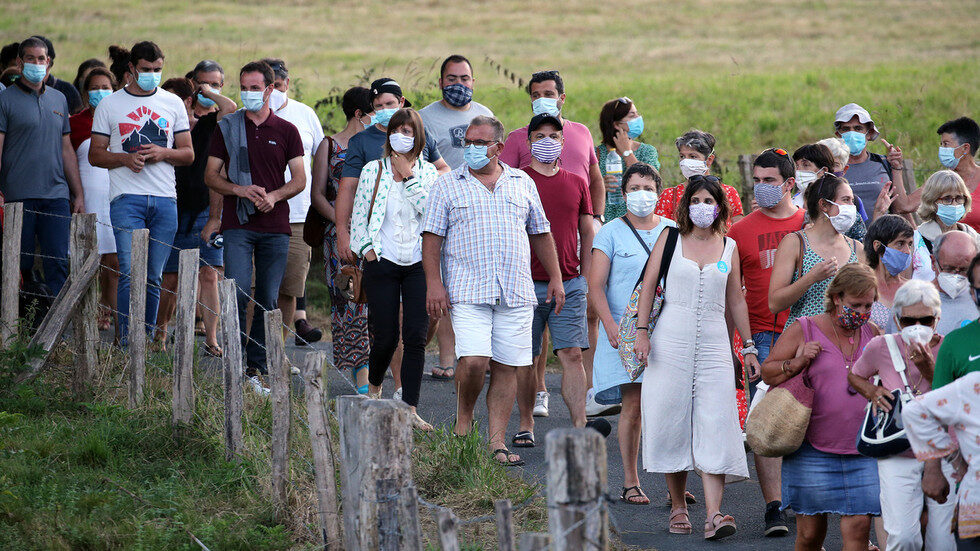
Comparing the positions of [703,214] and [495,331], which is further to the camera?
[495,331]

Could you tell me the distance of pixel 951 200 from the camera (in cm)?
728

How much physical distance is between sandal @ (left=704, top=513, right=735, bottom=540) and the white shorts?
1.74m

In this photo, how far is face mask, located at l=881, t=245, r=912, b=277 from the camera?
6.50m

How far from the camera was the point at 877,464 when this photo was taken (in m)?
5.59

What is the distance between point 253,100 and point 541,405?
10.1 feet

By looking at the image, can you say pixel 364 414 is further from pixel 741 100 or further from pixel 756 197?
pixel 741 100

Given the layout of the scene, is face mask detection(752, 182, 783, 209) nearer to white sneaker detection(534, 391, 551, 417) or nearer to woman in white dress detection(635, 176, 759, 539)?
woman in white dress detection(635, 176, 759, 539)

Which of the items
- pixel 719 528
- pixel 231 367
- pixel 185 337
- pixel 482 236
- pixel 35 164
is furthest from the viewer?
pixel 35 164

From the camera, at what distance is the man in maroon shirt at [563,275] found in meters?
8.26

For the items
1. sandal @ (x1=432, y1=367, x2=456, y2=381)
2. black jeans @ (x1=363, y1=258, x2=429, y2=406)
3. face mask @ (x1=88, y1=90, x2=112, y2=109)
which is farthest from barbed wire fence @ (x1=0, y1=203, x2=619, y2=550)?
face mask @ (x1=88, y1=90, x2=112, y2=109)

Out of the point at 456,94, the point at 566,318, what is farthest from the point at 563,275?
the point at 456,94

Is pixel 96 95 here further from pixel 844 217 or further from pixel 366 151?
pixel 844 217

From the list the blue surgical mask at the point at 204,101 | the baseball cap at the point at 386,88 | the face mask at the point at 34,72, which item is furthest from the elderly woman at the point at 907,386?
the face mask at the point at 34,72

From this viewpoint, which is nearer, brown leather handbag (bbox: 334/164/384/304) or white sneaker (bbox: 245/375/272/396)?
white sneaker (bbox: 245/375/272/396)
